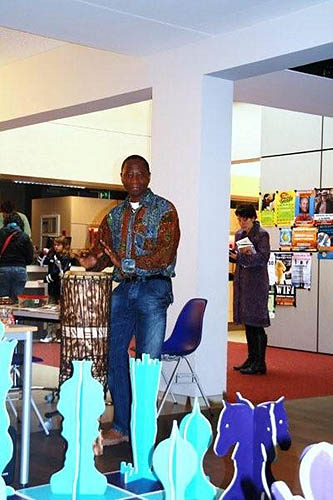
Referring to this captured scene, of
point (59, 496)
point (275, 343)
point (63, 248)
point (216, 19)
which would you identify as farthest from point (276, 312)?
point (59, 496)

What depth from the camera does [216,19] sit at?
5168 mm

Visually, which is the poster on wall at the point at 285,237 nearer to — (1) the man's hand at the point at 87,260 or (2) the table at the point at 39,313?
(2) the table at the point at 39,313

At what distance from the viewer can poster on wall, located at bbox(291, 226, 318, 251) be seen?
30.7ft

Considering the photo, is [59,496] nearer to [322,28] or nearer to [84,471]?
[84,471]

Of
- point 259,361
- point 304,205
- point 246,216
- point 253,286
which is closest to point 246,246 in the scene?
point 246,216

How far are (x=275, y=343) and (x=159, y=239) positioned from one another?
565cm

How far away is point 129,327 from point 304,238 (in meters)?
5.34

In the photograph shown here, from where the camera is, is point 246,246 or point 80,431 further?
point 246,246

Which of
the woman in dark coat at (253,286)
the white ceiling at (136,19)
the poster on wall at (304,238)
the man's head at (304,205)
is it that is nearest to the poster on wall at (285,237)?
the poster on wall at (304,238)

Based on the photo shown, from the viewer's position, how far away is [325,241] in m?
9.22

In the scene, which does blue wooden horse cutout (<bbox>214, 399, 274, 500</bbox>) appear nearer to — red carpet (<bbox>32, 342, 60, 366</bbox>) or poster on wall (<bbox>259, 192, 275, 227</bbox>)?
red carpet (<bbox>32, 342, 60, 366</bbox>)

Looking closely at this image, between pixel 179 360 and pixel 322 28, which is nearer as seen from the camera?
pixel 322 28

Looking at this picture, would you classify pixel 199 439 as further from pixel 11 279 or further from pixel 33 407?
pixel 11 279

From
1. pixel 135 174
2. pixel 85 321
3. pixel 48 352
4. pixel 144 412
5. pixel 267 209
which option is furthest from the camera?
pixel 267 209
